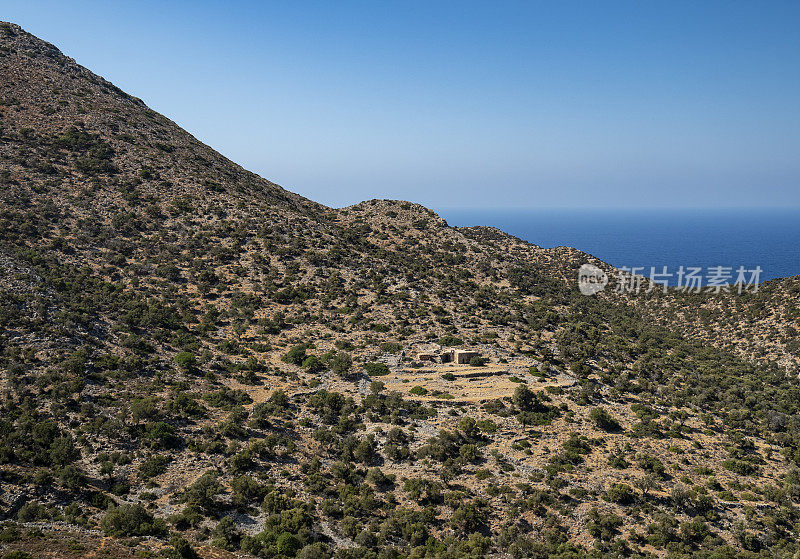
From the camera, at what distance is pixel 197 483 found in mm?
26828

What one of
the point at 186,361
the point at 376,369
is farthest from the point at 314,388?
the point at 186,361

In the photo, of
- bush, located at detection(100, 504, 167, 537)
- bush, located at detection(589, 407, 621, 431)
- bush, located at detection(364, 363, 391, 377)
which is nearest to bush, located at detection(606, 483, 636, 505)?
bush, located at detection(589, 407, 621, 431)

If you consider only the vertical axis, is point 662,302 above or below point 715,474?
above

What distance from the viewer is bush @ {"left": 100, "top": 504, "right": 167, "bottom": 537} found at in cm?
2188

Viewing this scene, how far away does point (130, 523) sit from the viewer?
22297mm

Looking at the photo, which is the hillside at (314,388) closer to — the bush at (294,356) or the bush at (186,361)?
the bush at (186,361)

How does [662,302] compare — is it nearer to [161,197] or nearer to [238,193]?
[238,193]

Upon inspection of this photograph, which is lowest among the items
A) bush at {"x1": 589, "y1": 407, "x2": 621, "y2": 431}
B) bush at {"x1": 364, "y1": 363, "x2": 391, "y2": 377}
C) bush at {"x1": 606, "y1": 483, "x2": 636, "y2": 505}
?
bush at {"x1": 606, "y1": 483, "x2": 636, "y2": 505}

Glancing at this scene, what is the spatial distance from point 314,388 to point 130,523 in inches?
816

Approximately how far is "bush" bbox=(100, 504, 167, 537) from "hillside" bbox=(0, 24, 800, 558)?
145mm

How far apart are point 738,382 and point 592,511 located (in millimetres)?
40596

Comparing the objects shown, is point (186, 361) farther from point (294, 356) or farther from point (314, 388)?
point (314, 388)

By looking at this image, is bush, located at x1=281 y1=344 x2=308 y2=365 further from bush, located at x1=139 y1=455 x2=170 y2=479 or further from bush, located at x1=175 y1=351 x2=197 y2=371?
bush, located at x1=139 y1=455 x2=170 y2=479

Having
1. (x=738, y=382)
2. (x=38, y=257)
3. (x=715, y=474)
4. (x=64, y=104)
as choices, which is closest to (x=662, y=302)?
(x=738, y=382)
